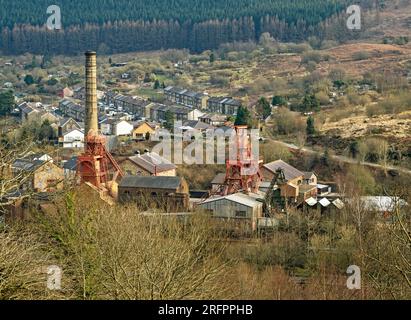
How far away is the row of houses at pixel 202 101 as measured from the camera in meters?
28.2

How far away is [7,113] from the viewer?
27.6 m

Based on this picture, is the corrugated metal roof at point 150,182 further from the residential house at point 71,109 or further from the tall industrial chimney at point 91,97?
the residential house at point 71,109

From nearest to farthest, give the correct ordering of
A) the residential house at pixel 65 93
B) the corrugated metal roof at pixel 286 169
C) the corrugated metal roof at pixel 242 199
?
the corrugated metal roof at pixel 242 199 → the corrugated metal roof at pixel 286 169 → the residential house at pixel 65 93

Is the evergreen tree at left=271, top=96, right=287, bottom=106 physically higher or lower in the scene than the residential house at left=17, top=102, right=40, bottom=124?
higher

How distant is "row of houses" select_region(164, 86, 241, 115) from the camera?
1112 inches

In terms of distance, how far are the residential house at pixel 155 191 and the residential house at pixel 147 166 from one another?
187 centimetres

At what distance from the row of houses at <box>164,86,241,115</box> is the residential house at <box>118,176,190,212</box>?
11.2 meters

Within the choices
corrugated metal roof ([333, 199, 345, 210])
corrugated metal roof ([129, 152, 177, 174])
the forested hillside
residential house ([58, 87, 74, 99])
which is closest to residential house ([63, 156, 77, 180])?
corrugated metal roof ([129, 152, 177, 174])

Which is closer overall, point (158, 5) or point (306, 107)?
point (306, 107)

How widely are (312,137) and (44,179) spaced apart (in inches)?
322

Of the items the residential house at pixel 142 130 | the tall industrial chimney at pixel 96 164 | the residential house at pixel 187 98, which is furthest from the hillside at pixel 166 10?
Answer: the tall industrial chimney at pixel 96 164

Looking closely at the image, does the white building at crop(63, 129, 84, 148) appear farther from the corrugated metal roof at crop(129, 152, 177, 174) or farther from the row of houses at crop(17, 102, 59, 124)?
the corrugated metal roof at crop(129, 152, 177, 174)
